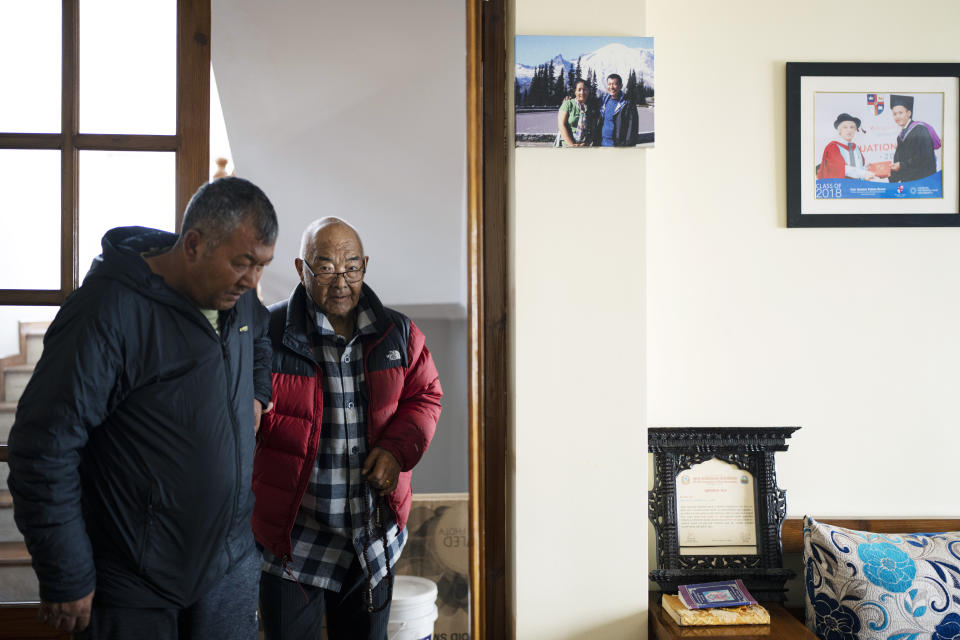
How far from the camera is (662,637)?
1.80 metres

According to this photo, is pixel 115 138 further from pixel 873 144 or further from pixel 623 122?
pixel 873 144

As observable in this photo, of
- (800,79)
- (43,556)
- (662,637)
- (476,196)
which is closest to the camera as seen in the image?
(43,556)

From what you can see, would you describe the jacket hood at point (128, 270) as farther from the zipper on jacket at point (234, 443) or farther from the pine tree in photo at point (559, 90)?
the pine tree in photo at point (559, 90)

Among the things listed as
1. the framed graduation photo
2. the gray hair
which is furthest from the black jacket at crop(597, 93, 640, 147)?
the gray hair

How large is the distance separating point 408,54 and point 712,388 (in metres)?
1.28

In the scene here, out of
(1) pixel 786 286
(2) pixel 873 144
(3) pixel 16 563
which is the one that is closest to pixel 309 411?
(3) pixel 16 563

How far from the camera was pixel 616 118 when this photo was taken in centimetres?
188

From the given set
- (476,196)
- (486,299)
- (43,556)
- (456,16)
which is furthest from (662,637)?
(456,16)

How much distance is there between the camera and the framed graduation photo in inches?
82.7

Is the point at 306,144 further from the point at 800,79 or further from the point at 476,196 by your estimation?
the point at 800,79

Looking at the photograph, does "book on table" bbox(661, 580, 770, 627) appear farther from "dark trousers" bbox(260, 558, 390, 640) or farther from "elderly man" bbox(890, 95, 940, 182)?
"elderly man" bbox(890, 95, 940, 182)

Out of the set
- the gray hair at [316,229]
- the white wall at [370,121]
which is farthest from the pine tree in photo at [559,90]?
the gray hair at [316,229]

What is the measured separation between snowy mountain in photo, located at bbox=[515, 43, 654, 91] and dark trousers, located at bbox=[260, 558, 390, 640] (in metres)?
1.31

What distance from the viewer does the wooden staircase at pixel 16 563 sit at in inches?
76.8
